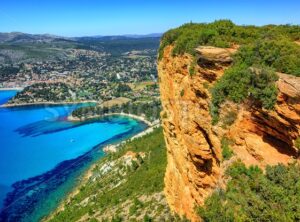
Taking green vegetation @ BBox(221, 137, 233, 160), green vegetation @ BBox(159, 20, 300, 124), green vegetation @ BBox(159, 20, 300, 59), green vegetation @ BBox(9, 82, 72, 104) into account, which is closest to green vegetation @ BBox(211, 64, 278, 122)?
green vegetation @ BBox(159, 20, 300, 124)

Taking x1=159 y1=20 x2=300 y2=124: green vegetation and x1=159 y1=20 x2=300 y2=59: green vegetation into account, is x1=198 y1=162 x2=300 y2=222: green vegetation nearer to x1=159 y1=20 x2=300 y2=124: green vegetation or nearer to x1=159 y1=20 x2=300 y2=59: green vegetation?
x1=159 y1=20 x2=300 y2=124: green vegetation

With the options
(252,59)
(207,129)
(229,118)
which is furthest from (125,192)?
(252,59)

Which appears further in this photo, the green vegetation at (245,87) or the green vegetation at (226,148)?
the green vegetation at (226,148)

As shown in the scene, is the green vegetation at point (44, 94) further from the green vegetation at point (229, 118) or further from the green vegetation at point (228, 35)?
the green vegetation at point (229, 118)

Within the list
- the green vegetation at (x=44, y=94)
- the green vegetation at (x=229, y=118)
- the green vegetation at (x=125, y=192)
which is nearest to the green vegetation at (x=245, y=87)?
the green vegetation at (x=229, y=118)

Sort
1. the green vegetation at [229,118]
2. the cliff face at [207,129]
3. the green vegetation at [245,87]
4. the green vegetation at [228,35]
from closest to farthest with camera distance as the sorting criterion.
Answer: the cliff face at [207,129]
the green vegetation at [245,87]
the green vegetation at [229,118]
the green vegetation at [228,35]

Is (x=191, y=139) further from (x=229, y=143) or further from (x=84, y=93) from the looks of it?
(x=84, y=93)
